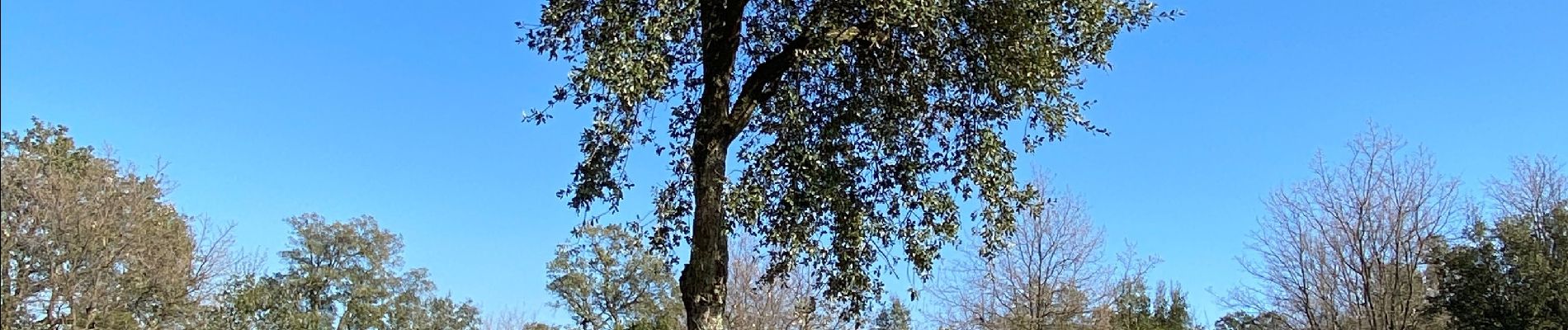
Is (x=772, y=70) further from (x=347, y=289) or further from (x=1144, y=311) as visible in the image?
(x=347, y=289)

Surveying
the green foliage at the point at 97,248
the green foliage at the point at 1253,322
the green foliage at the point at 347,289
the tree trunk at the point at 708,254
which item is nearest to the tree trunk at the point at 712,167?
the tree trunk at the point at 708,254

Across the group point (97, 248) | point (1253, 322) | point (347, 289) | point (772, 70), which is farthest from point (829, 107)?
point (347, 289)

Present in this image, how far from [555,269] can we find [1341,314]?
1947cm

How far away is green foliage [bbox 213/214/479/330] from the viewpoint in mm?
30047

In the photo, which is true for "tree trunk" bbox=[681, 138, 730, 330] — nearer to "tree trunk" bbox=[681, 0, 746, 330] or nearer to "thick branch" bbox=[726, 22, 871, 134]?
"tree trunk" bbox=[681, 0, 746, 330]

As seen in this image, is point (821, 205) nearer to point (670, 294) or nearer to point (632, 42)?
point (632, 42)

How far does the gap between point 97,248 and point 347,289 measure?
49.6 ft

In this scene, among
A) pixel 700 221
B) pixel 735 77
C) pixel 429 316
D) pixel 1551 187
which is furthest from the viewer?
pixel 429 316

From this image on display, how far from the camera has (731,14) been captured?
6.97 metres

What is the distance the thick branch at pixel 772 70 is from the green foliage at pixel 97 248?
9642 millimetres

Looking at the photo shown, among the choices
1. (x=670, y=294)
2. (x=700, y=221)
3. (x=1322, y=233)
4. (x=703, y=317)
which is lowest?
(x=703, y=317)

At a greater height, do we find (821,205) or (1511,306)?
(1511,306)

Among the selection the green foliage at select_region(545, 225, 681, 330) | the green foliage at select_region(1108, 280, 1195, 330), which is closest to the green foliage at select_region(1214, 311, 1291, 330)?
the green foliage at select_region(1108, 280, 1195, 330)

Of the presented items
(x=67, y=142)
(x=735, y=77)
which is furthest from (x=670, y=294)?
(x=735, y=77)
